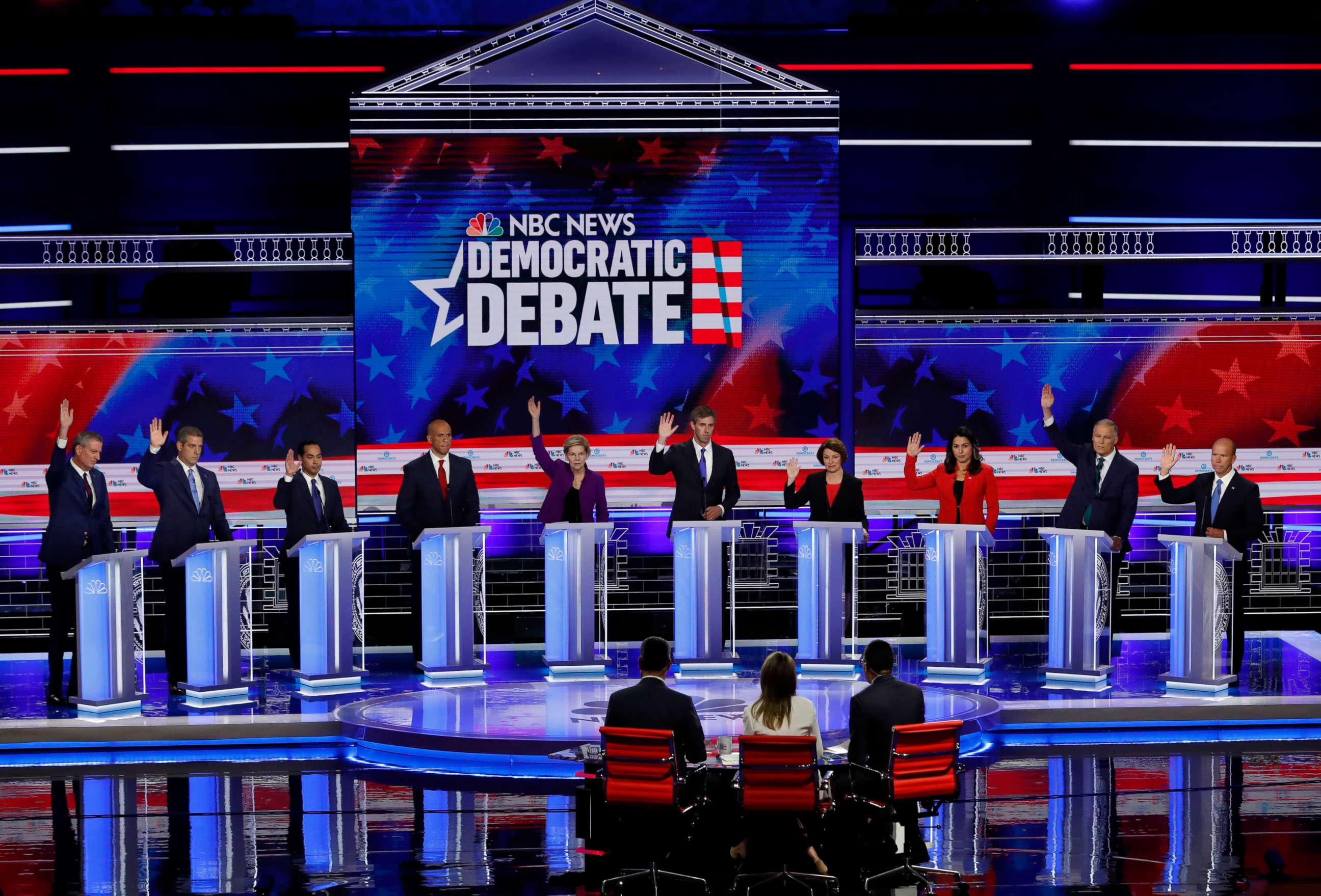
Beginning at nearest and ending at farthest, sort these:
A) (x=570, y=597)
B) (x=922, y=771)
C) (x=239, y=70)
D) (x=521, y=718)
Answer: (x=922, y=771), (x=521, y=718), (x=570, y=597), (x=239, y=70)

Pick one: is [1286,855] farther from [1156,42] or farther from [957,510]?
[1156,42]

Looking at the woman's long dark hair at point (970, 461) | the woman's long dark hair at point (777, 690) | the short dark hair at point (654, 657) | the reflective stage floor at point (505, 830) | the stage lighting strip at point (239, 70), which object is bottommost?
the reflective stage floor at point (505, 830)

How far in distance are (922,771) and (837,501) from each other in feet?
13.9

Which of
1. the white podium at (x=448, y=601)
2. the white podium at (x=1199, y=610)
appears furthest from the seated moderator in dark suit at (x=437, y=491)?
the white podium at (x=1199, y=610)

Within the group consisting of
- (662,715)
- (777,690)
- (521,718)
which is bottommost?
(521,718)

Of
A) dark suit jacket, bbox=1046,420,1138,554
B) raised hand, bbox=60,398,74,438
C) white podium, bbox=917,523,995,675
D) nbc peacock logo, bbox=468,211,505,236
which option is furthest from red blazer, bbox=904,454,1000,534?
raised hand, bbox=60,398,74,438

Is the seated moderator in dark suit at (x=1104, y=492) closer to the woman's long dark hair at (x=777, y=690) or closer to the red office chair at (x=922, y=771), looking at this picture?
the red office chair at (x=922, y=771)

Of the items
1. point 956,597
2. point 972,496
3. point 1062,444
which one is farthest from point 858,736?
point 1062,444

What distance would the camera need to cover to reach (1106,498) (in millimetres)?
10633

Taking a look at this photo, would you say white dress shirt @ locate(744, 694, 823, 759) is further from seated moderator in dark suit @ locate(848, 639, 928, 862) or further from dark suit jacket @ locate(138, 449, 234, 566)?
dark suit jacket @ locate(138, 449, 234, 566)

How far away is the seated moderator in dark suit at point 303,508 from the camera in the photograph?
10.5 metres

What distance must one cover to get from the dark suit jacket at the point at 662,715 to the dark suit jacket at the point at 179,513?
4.29 m

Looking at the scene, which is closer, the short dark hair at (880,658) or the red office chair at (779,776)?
the red office chair at (779,776)

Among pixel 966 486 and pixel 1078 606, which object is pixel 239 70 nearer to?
pixel 966 486
